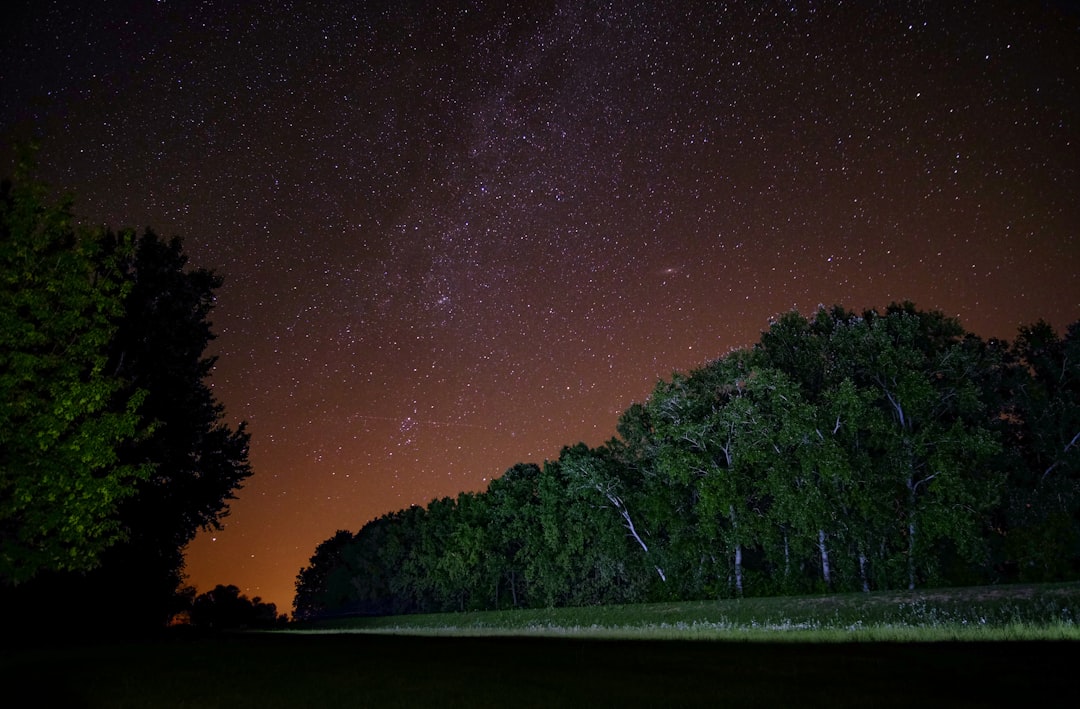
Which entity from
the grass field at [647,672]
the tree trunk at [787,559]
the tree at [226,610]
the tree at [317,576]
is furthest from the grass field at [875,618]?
the tree at [317,576]

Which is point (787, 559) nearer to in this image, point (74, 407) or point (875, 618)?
point (875, 618)

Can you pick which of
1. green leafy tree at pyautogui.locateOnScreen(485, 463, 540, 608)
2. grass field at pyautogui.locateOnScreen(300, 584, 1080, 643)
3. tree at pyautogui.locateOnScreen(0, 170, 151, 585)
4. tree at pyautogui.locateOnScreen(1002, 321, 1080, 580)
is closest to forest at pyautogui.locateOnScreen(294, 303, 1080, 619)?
tree at pyautogui.locateOnScreen(1002, 321, 1080, 580)

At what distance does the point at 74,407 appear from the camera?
2091 cm

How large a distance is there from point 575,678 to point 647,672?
5.90 ft

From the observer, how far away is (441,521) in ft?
316

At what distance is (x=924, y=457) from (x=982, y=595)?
880 inches

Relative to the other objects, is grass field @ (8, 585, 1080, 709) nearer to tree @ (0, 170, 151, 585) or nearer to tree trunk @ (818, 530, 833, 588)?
tree @ (0, 170, 151, 585)

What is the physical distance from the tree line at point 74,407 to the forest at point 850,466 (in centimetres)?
3376

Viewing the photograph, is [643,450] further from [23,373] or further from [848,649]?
[23,373]

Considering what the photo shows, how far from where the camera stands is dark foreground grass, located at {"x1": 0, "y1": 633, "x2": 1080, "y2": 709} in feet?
35.5

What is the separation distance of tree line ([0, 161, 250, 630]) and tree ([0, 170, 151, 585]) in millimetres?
37

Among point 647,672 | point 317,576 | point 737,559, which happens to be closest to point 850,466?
point 737,559

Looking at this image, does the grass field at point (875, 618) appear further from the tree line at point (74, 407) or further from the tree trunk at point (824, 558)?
the tree line at point (74, 407)

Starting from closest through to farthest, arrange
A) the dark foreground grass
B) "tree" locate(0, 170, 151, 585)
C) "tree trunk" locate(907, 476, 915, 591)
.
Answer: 1. the dark foreground grass
2. "tree" locate(0, 170, 151, 585)
3. "tree trunk" locate(907, 476, 915, 591)
